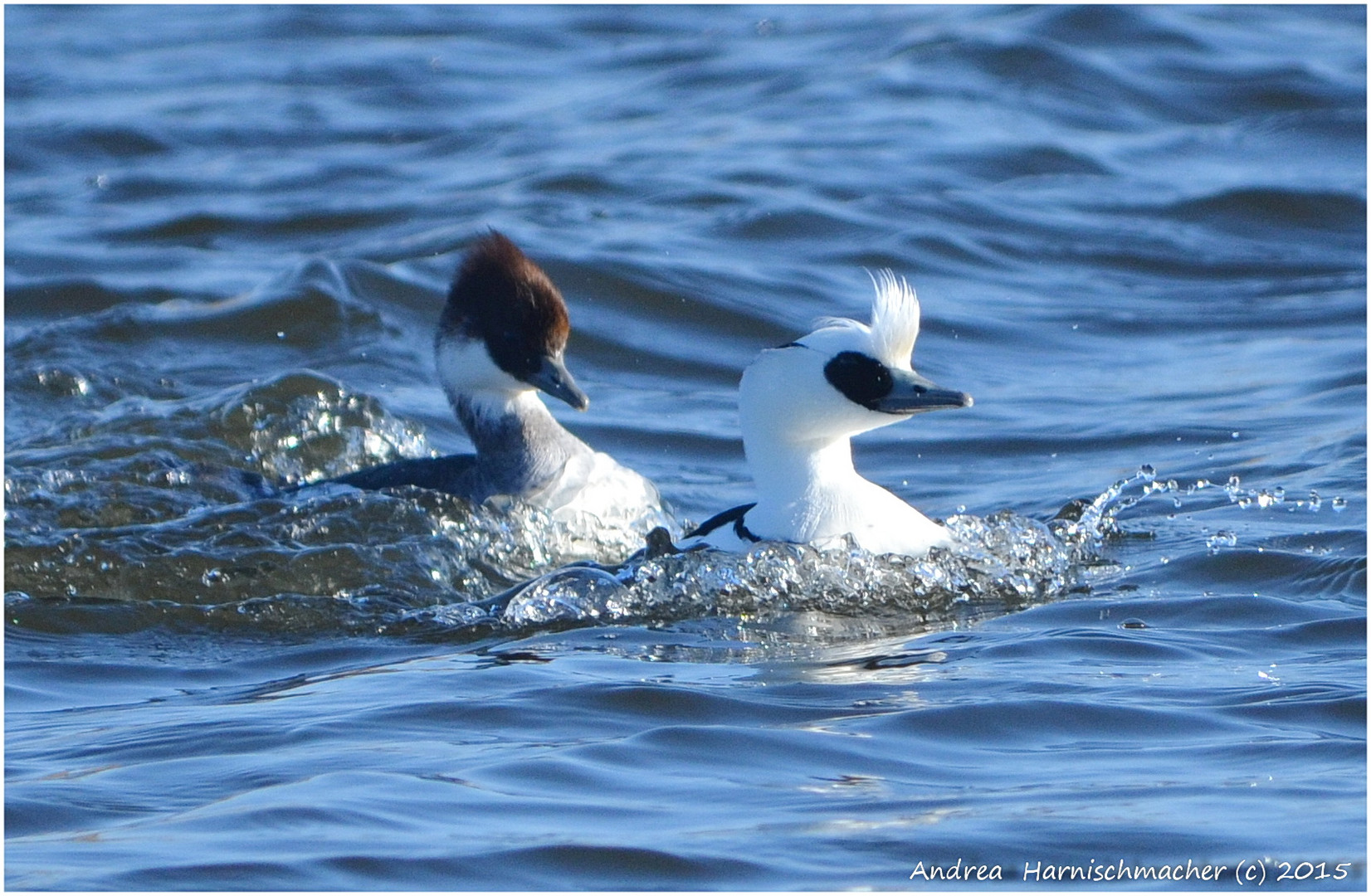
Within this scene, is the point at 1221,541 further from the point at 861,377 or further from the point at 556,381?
the point at 556,381

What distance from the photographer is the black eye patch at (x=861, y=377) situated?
241 inches

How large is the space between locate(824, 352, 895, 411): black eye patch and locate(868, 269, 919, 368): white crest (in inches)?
1.9

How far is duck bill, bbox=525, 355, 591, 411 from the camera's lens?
7574 millimetres

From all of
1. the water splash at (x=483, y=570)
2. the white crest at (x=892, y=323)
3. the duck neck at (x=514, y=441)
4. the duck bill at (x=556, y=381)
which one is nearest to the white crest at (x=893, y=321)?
the white crest at (x=892, y=323)

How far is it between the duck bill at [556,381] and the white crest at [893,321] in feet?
5.62

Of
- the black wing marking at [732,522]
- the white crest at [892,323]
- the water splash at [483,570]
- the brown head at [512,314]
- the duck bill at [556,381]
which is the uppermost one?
the white crest at [892,323]

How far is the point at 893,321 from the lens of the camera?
20.0 ft

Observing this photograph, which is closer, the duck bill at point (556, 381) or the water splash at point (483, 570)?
the water splash at point (483, 570)

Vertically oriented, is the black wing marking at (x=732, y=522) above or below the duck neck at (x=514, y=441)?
above

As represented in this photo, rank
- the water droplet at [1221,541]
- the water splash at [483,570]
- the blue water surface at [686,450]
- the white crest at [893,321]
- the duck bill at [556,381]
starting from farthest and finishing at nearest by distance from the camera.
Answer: the duck bill at [556,381]
the water droplet at [1221,541]
the water splash at [483,570]
the white crest at [893,321]
the blue water surface at [686,450]

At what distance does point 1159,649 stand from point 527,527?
108 inches

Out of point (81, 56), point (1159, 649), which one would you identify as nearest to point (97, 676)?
point (1159, 649)

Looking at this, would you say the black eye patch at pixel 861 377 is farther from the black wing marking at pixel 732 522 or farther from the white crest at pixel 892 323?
the black wing marking at pixel 732 522

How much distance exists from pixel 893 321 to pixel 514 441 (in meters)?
2.31
